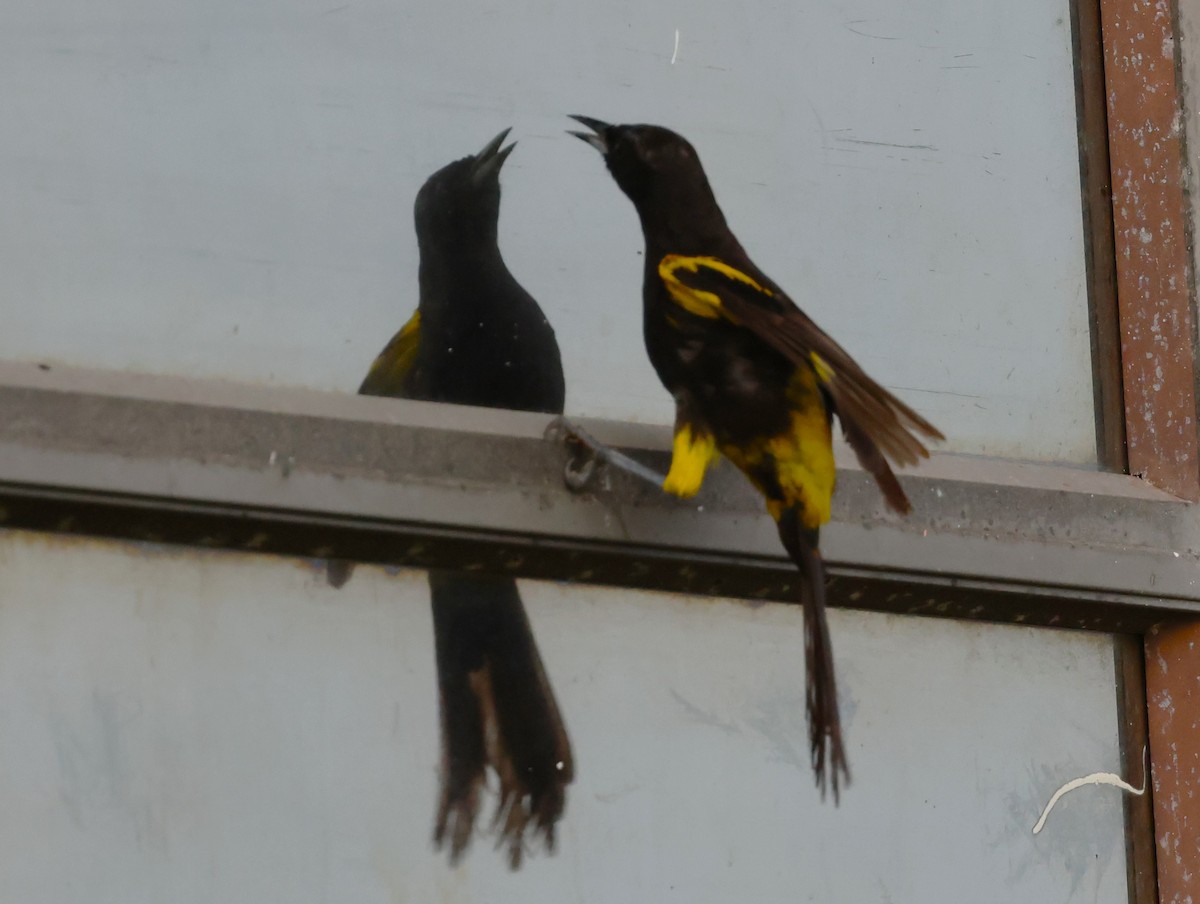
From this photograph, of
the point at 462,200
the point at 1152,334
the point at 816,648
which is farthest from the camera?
the point at 1152,334

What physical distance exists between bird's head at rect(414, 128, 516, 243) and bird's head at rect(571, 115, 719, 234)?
19cm

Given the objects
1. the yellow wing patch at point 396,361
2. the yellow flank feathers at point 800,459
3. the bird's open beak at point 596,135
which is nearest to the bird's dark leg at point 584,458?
the yellow flank feathers at point 800,459

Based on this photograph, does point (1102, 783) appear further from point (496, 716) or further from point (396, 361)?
point (396, 361)

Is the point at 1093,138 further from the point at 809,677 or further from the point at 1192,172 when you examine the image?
the point at 809,677

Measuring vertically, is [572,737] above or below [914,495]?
below

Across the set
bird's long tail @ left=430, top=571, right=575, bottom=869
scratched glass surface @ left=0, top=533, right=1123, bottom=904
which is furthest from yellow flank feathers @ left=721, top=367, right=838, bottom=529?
bird's long tail @ left=430, top=571, right=575, bottom=869

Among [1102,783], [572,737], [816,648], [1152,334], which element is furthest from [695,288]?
[1102,783]

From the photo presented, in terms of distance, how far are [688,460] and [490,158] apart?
24.4 inches

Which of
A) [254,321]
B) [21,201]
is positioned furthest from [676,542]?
[21,201]

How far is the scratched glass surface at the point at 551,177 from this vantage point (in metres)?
2.19

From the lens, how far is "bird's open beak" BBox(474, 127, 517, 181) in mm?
2387

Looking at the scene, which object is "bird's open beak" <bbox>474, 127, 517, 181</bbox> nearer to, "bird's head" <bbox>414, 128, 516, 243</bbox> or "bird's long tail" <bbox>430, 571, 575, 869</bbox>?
"bird's head" <bbox>414, 128, 516, 243</bbox>

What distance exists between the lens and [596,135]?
2.38 meters

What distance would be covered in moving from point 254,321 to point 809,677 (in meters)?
0.93
